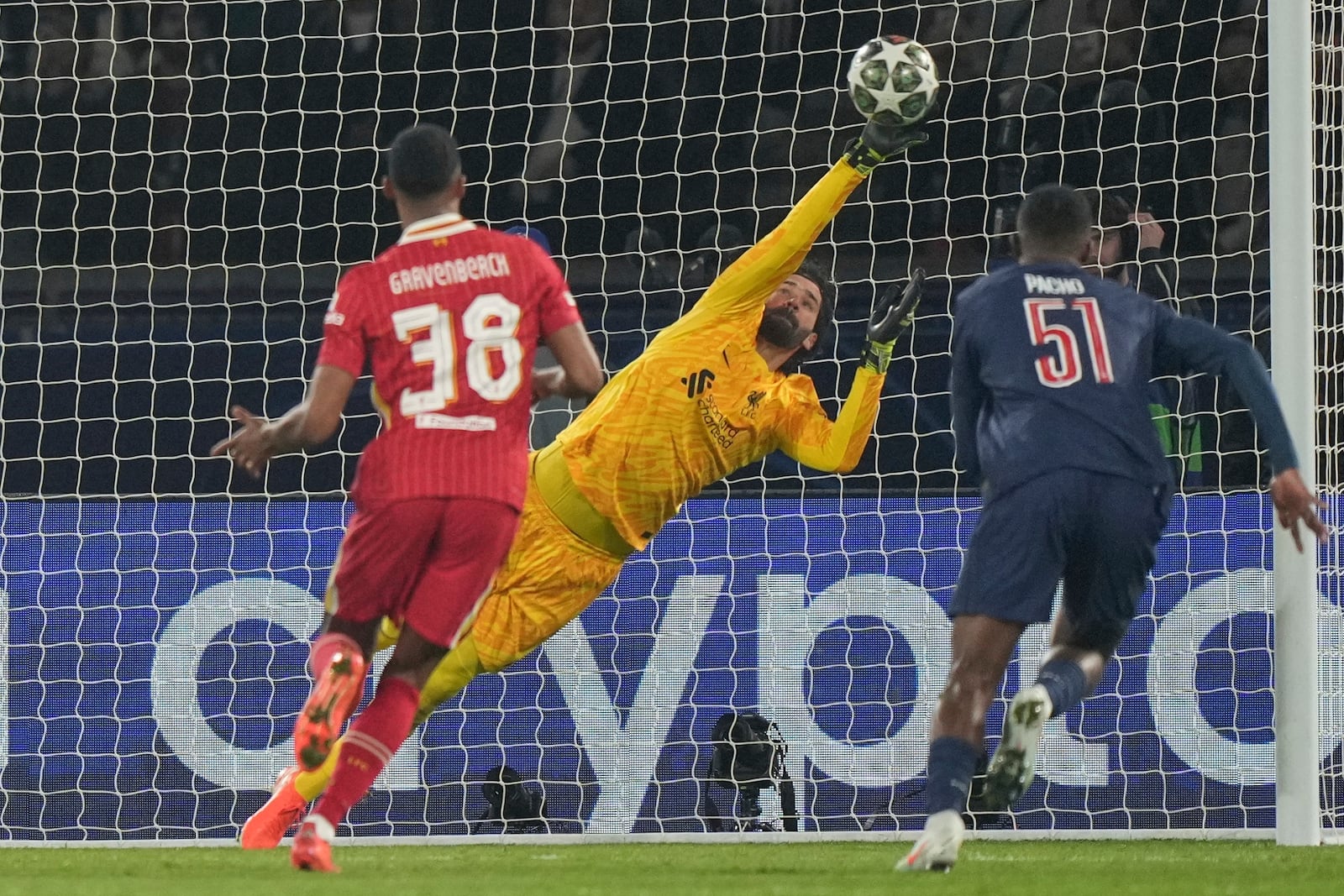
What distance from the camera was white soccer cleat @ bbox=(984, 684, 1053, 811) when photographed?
448 centimetres

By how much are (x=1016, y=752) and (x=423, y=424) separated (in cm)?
151

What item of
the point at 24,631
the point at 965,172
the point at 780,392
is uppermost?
the point at 965,172

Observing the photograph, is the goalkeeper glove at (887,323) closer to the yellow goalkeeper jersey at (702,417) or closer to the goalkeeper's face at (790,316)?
the yellow goalkeeper jersey at (702,417)

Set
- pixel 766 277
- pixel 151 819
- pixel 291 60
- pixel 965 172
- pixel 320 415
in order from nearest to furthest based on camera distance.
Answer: pixel 320 415, pixel 766 277, pixel 151 819, pixel 965 172, pixel 291 60

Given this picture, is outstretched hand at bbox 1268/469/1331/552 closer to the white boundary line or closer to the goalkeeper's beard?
the goalkeeper's beard

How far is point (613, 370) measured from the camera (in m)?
8.19

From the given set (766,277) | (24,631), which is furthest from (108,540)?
(766,277)

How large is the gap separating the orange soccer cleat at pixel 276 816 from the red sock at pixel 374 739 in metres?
0.94

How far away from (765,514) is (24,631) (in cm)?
265

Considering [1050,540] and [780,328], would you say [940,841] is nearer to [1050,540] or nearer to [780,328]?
[1050,540]

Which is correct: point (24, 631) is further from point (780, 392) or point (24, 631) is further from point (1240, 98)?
point (1240, 98)

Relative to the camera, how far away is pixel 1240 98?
9859 mm

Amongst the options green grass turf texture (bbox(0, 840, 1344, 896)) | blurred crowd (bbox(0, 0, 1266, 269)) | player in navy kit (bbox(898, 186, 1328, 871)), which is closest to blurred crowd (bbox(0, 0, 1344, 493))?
blurred crowd (bbox(0, 0, 1266, 269))

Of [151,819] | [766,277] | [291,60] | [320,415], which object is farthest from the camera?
[291,60]
